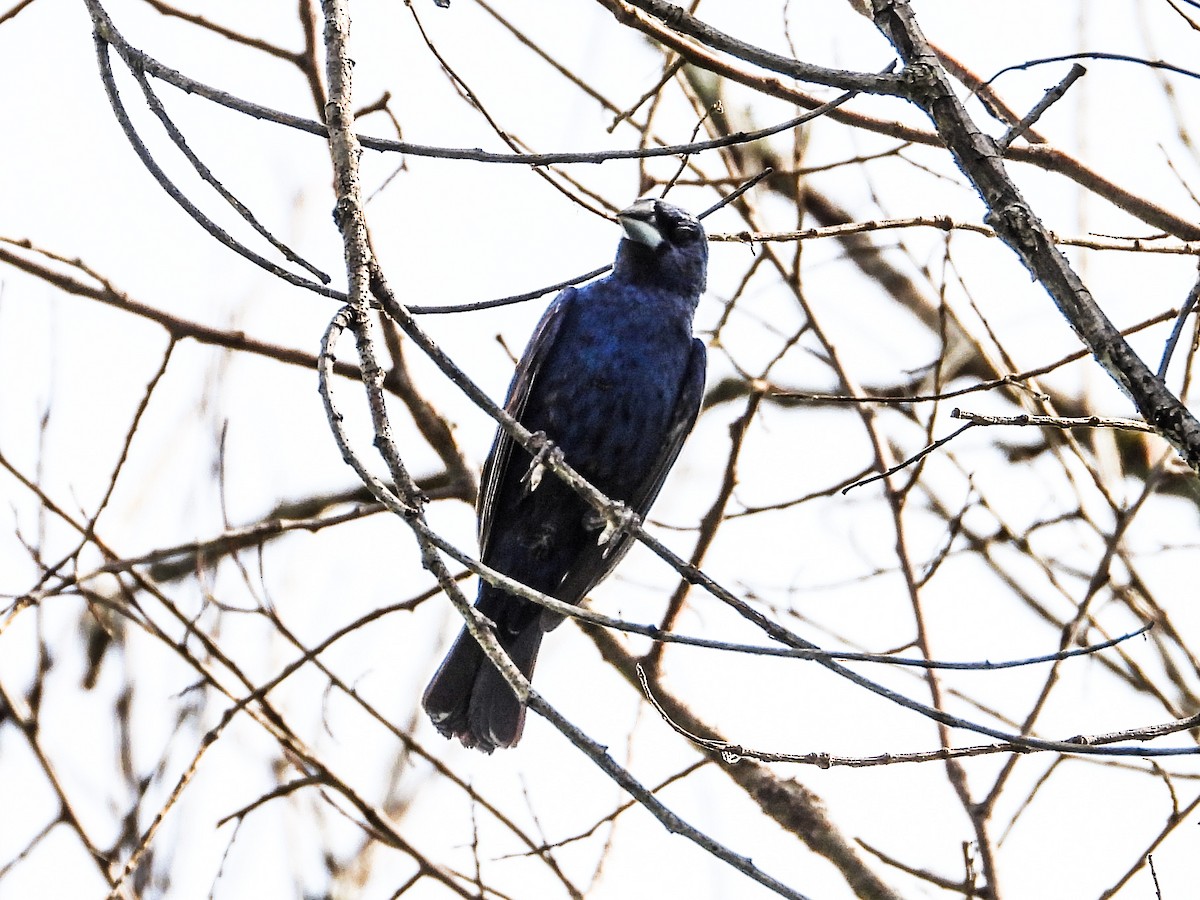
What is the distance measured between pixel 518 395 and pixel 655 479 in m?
0.59

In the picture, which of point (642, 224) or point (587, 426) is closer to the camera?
point (587, 426)

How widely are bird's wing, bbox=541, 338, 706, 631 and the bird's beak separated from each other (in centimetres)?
41

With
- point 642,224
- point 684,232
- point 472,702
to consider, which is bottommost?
point 472,702

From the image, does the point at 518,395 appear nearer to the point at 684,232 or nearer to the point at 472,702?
the point at 684,232

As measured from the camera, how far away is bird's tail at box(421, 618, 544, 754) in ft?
14.6

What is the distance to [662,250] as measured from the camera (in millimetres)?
4895

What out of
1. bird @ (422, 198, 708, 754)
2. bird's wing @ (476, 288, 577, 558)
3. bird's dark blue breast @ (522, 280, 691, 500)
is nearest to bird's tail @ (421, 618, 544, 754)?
bird @ (422, 198, 708, 754)

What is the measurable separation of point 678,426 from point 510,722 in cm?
122

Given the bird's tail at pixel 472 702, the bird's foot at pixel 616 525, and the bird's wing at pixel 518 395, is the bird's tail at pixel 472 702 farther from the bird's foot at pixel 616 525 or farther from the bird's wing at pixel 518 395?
the bird's foot at pixel 616 525

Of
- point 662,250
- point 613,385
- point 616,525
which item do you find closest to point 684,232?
point 662,250

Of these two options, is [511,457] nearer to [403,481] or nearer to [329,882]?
[329,882]

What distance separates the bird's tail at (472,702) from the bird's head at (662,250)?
1.50 m

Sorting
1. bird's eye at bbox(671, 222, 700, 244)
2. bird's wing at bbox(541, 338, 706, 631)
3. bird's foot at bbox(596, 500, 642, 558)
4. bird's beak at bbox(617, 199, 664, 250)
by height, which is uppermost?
bird's eye at bbox(671, 222, 700, 244)

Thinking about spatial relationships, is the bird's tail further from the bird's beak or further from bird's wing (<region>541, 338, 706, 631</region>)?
the bird's beak
